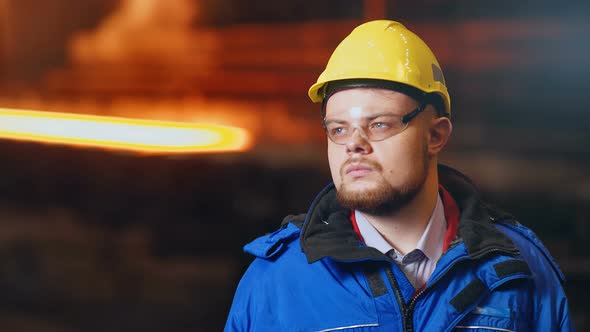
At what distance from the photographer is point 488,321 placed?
1.57 metres

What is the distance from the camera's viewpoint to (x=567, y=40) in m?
3.62

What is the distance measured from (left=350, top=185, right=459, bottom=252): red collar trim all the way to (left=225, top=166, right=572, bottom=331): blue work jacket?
0.06 ft

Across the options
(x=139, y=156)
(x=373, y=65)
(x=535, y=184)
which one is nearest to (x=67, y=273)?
(x=139, y=156)

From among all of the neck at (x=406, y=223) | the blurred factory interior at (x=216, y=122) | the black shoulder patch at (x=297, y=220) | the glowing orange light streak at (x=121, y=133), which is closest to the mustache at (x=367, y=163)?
the neck at (x=406, y=223)

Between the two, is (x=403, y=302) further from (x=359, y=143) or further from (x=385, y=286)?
(x=359, y=143)

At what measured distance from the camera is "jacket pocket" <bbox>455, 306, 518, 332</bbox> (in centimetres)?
156

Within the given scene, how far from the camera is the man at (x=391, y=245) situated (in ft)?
5.15

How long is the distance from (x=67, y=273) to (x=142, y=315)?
0.45 meters

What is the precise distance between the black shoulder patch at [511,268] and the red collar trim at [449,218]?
0.44 ft

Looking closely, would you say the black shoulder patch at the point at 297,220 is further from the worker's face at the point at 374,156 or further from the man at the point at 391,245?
the worker's face at the point at 374,156

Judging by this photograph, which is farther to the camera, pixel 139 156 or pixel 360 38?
pixel 139 156

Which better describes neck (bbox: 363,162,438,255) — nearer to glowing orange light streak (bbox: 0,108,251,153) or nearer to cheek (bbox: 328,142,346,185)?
cheek (bbox: 328,142,346,185)

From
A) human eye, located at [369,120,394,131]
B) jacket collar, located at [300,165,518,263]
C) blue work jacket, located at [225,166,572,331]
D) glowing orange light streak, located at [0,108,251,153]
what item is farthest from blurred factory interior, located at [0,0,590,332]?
human eye, located at [369,120,394,131]

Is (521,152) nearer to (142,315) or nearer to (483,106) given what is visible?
(483,106)
